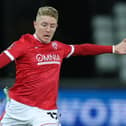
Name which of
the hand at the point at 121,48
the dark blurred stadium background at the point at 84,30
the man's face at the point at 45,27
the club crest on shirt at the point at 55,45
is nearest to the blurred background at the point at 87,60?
the dark blurred stadium background at the point at 84,30

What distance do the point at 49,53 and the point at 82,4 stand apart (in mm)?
3910

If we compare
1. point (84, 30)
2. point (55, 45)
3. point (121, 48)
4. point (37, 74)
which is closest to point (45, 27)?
point (55, 45)

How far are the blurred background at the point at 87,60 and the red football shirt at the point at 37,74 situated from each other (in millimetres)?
3801

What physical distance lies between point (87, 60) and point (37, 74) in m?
4.07

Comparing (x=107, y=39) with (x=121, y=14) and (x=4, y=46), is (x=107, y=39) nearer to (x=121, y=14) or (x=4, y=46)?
(x=121, y=14)

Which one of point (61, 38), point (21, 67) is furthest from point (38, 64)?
point (61, 38)

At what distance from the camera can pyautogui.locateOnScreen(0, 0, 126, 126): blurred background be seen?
10.7 meters

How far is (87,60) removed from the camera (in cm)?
1077

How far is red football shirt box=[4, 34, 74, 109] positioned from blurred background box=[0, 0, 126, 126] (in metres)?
3.80

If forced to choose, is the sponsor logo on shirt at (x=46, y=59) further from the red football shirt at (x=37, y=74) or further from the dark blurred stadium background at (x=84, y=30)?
the dark blurred stadium background at (x=84, y=30)

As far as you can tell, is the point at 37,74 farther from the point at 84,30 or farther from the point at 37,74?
the point at 84,30

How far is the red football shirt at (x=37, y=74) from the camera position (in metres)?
6.73

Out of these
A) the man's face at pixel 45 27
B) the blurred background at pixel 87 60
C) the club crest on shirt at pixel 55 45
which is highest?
the man's face at pixel 45 27

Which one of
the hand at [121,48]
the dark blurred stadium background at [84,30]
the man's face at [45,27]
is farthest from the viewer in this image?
the dark blurred stadium background at [84,30]
